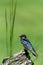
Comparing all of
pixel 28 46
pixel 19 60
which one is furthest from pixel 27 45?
pixel 19 60

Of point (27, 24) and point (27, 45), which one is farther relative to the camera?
point (27, 24)

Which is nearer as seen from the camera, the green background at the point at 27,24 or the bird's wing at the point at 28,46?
the bird's wing at the point at 28,46

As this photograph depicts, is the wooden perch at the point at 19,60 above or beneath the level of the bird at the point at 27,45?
beneath

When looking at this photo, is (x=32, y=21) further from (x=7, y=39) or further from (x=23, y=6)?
(x=7, y=39)

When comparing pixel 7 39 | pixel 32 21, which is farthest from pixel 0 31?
pixel 32 21

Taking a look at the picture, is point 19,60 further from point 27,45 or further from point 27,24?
point 27,24

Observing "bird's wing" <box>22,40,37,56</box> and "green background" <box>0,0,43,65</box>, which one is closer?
"bird's wing" <box>22,40,37,56</box>

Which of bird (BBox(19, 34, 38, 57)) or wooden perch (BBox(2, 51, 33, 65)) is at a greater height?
bird (BBox(19, 34, 38, 57))

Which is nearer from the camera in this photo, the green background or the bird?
the bird
